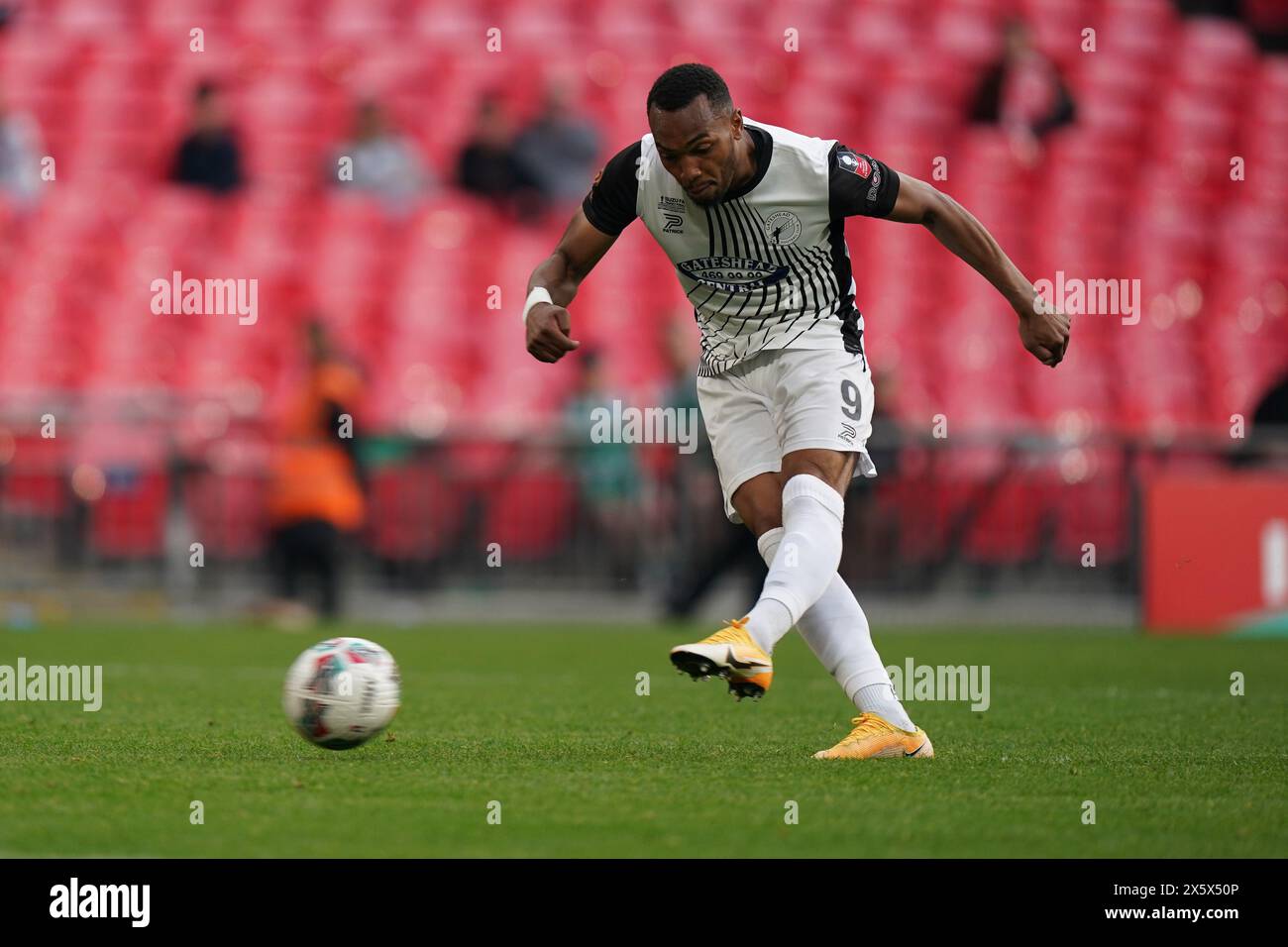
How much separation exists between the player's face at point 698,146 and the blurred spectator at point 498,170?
39.4 feet

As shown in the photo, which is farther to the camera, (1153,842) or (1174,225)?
(1174,225)

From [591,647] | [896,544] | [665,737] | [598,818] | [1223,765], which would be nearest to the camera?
[598,818]

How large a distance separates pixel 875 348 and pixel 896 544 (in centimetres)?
239

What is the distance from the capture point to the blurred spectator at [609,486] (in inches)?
576

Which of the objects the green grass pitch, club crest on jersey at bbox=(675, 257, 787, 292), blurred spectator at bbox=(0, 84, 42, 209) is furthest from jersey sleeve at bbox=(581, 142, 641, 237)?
blurred spectator at bbox=(0, 84, 42, 209)

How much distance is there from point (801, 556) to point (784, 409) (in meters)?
0.59

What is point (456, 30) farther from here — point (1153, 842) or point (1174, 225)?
point (1153, 842)

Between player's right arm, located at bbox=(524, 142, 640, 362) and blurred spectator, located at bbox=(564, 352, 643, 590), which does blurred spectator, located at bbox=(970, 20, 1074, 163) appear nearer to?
blurred spectator, located at bbox=(564, 352, 643, 590)

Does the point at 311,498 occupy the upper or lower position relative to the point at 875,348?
lower

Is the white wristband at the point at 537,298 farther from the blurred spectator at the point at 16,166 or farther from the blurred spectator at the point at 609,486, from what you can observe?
the blurred spectator at the point at 16,166

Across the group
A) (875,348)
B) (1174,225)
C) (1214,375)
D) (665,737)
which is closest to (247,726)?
(665,737)

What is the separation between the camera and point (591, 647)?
39.2ft

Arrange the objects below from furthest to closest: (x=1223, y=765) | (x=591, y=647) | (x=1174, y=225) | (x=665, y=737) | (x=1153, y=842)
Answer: (x=1174, y=225), (x=591, y=647), (x=665, y=737), (x=1223, y=765), (x=1153, y=842)

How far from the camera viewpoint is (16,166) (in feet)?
57.8
